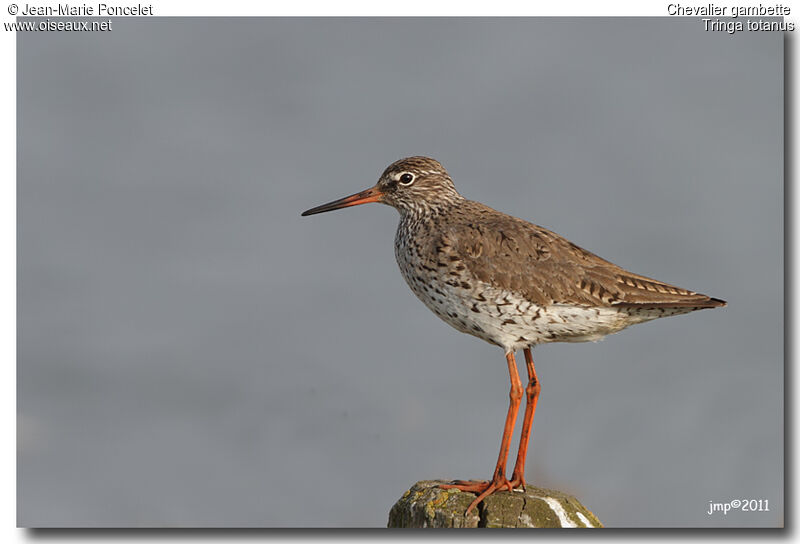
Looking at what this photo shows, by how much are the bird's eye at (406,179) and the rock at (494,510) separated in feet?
12.5

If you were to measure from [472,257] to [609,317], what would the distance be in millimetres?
1649

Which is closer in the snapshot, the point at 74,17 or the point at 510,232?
the point at 510,232

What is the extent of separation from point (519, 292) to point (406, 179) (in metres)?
2.37

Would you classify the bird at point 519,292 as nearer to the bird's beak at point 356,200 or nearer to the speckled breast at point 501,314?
the speckled breast at point 501,314

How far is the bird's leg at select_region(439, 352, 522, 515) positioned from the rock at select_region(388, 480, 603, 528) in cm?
7

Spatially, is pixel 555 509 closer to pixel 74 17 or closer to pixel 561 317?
pixel 561 317

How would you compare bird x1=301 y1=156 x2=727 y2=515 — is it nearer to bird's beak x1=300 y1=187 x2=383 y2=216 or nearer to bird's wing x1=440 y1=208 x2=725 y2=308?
bird's wing x1=440 y1=208 x2=725 y2=308

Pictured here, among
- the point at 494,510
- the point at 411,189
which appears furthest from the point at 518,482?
the point at 411,189

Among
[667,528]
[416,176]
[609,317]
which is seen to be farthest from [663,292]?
[416,176]

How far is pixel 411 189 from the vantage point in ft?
37.3

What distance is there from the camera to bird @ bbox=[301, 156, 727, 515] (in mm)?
9945

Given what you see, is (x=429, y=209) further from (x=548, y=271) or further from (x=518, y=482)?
(x=518, y=482)

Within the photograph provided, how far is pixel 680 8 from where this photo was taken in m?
11.3

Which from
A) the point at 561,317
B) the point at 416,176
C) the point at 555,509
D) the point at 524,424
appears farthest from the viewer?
the point at 416,176
